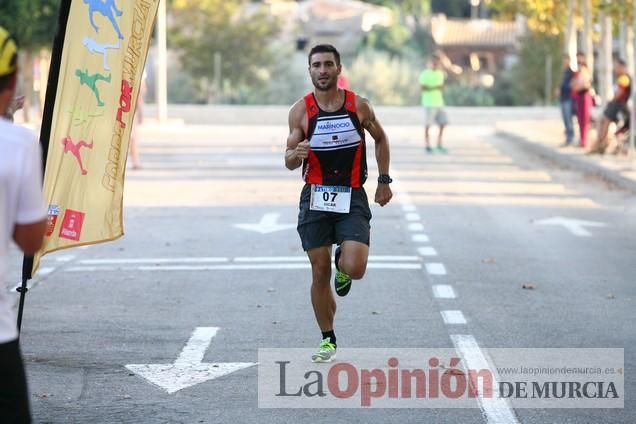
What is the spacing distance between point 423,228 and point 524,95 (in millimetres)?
51468

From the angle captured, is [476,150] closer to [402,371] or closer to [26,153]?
[402,371]

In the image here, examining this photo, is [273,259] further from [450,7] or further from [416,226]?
[450,7]

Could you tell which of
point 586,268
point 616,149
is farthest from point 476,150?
point 586,268

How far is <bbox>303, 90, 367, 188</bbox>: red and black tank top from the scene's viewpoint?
29.1 ft

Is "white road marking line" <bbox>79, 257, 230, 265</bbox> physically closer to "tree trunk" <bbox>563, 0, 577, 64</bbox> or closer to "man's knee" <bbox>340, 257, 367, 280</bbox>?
"man's knee" <bbox>340, 257, 367, 280</bbox>

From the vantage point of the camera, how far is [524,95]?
6800 centimetres

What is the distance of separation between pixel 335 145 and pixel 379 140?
357 millimetres

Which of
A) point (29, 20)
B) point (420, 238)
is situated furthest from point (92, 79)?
point (29, 20)

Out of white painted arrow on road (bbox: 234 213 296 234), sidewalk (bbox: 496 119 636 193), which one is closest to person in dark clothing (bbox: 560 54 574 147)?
sidewalk (bbox: 496 119 636 193)

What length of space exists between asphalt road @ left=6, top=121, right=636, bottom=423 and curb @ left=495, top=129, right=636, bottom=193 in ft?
3.96

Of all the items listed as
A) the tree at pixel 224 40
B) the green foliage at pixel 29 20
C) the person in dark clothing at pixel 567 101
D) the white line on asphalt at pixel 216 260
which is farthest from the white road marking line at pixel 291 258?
the tree at pixel 224 40

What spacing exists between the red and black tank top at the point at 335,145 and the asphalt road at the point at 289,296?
4.05 feet

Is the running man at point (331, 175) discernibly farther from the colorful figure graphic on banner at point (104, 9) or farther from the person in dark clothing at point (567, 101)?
the person in dark clothing at point (567, 101)

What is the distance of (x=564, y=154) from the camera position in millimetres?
31297
